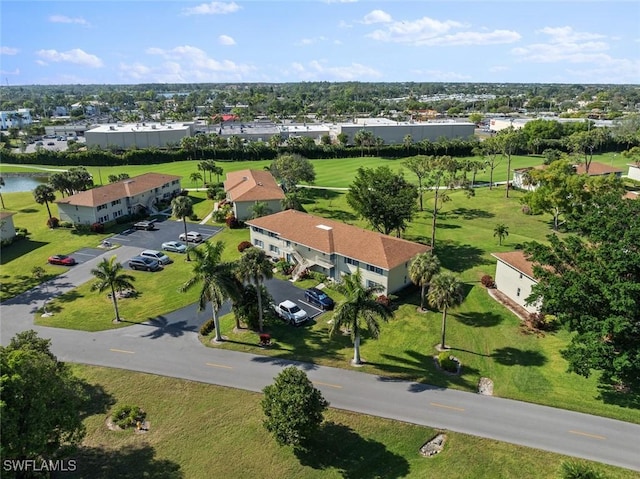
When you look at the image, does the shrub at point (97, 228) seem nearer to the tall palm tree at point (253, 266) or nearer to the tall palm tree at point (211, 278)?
the tall palm tree at point (211, 278)

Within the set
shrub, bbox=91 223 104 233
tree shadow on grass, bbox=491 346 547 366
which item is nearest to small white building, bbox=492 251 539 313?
tree shadow on grass, bbox=491 346 547 366

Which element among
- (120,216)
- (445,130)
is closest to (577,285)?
(120,216)

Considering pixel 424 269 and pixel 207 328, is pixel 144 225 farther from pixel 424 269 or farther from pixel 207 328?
pixel 424 269

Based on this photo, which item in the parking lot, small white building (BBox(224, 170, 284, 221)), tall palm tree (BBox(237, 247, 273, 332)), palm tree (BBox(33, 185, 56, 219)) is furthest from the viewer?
palm tree (BBox(33, 185, 56, 219))

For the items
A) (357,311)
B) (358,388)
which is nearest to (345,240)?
(357,311)

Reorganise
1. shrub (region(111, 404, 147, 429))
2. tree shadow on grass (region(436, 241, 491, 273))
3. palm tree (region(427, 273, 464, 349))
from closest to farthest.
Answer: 1. shrub (region(111, 404, 147, 429))
2. palm tree (region(427, 273, 464, 349))
3. tree shadow on grass (region(436, 241, 491, 273))

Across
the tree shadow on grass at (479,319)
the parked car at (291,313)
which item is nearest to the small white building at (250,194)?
the parked car at (291,313)

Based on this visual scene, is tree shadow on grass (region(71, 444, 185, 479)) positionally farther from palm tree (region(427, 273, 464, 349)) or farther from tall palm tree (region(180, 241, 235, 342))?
palm tree (region(427, 273, 464, 349))
